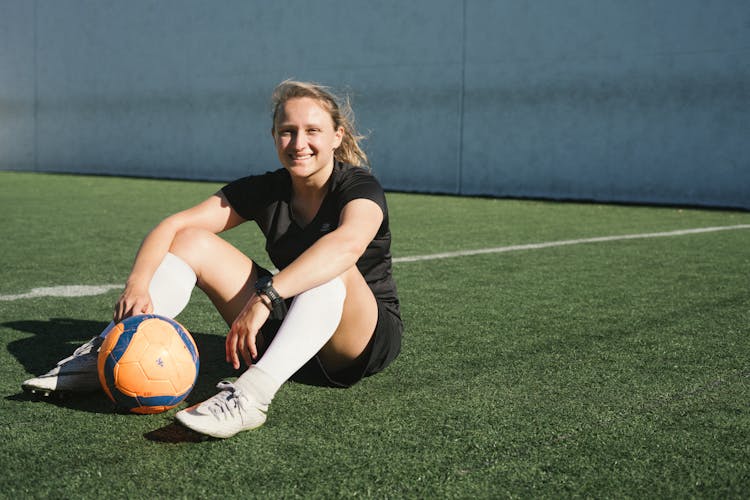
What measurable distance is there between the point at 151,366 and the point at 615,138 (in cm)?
1469

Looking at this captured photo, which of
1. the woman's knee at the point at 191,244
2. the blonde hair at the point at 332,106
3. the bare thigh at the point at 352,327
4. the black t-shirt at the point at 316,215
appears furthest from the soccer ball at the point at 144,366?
the blonde hair at the point at 332,106

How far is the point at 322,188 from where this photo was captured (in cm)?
301

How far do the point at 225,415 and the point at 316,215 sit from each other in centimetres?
Result: 95

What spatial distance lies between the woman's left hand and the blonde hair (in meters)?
0.76

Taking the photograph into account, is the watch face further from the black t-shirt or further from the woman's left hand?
the black t-shirt

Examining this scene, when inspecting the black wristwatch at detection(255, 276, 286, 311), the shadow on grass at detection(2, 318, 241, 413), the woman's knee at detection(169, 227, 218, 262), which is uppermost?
the woman's knee at detection(169, 227, 218, 262)

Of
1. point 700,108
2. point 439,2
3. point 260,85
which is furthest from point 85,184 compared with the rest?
point 700,108

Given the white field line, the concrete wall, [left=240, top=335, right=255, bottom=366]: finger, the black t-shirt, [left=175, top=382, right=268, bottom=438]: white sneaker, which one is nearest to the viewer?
[left=175, top=382, right=268, bottom=438]: white sneaker

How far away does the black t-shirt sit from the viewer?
2.95 m

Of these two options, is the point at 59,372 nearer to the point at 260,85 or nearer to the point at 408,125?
the point at 408,125

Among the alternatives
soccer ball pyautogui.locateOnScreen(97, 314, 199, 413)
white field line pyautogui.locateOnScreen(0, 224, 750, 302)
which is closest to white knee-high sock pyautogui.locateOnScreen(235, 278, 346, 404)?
soccer ball pyautogui.locateOnScreen(97, 314, 199, 413)

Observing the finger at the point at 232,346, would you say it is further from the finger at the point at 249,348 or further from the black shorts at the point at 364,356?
the black shorts at the point at 364,356

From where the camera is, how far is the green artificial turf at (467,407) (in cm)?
212

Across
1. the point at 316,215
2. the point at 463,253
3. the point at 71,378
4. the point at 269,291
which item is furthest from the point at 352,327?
the point at 463,253
